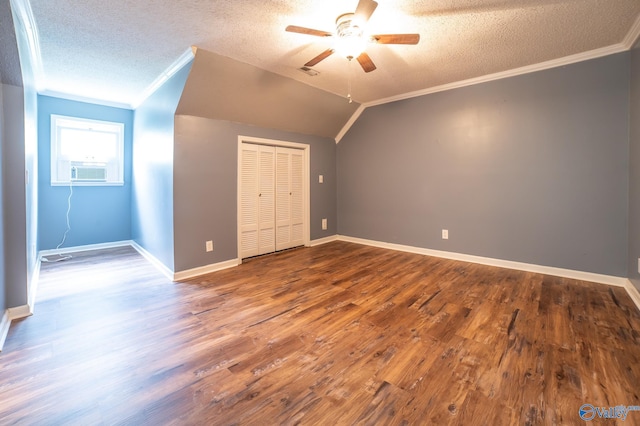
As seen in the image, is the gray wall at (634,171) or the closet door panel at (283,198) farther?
the closet door panel at (283,198)

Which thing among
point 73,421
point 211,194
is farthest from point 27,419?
point 211,194

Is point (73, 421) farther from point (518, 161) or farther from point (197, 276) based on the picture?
point (518, 161)

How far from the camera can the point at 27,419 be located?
133 cm

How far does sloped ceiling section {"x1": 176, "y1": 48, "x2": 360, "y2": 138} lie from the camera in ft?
10.0

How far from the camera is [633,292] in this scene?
2670mm

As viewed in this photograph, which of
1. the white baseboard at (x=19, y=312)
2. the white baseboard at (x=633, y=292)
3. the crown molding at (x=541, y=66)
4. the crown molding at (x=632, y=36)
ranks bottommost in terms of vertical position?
the white baseboard at (x=19, y=312)

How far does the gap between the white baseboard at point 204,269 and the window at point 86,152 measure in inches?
110

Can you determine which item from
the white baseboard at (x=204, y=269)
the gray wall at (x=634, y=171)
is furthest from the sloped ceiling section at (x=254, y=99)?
the gray wall at (x=634, y=171)

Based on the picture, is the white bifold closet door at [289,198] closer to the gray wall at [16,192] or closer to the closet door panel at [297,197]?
the closet door panel at [297,197]

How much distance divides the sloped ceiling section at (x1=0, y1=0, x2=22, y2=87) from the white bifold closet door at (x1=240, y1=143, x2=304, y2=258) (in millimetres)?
2263

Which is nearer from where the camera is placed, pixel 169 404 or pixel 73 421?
pixel 73 421

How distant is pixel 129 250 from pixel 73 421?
4.04 meters

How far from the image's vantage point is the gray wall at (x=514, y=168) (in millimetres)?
3037

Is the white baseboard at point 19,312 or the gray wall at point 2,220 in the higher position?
the gray wall at point 2,220
